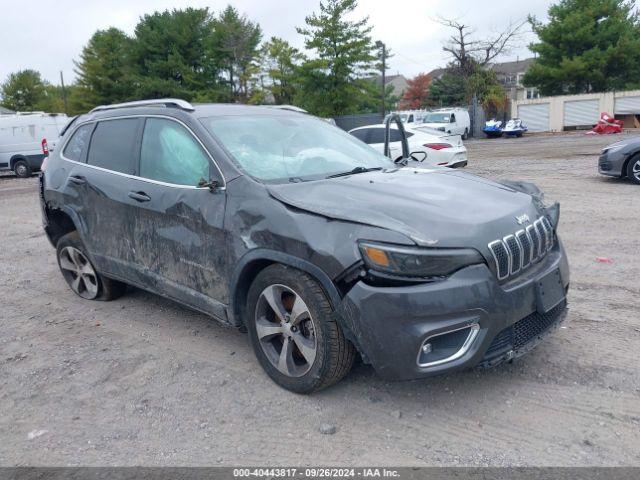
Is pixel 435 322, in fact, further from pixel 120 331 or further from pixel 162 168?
pixel 120 331

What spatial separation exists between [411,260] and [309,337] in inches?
32.0

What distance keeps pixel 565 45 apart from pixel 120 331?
1867 inches

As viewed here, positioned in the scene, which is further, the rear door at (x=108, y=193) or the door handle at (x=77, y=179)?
the door handle at (x=77, y=179)

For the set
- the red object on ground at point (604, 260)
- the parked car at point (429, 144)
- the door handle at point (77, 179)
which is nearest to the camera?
the door handle at point (77, 179)

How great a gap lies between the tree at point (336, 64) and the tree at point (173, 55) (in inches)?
460

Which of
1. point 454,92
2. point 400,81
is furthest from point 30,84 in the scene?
point 400,81

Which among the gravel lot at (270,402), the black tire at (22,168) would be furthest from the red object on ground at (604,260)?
the black tire at (22,168)

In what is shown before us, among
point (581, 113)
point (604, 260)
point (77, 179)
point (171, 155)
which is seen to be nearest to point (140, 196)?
point (171, 155)

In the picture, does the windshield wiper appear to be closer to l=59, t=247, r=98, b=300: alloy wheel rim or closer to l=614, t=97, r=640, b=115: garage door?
l=59, t=247, r=98, b=300: alloy wheel rim

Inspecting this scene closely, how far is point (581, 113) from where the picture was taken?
134 feet

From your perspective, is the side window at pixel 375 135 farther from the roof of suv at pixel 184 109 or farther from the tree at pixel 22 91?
the tree at pixel 22 91

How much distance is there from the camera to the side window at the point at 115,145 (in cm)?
434

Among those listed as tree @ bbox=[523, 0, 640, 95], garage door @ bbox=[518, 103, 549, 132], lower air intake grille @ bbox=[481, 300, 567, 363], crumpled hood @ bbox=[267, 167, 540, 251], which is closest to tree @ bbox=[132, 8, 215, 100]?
garage door @ bbox=[518, 103, 549, 132]

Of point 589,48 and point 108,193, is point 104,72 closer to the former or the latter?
point 589,48
